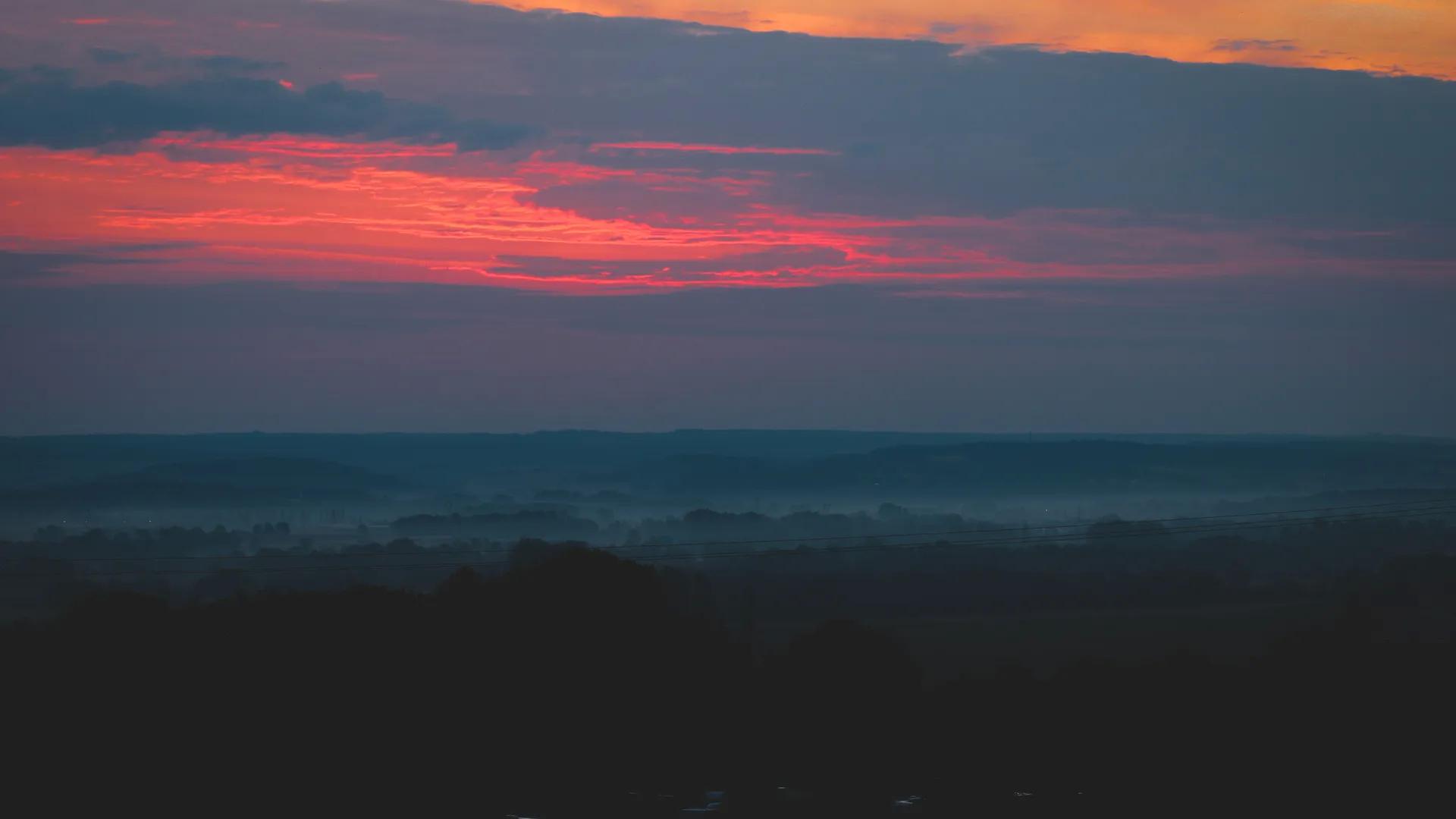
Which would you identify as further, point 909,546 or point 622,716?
point 909,546

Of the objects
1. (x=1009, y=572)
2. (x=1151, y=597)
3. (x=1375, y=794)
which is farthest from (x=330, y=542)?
(x=1375, y=794)

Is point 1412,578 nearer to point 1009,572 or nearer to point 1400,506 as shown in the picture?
point 1009,572

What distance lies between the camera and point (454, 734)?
1439 inches

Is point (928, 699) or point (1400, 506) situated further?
point (1400, 506)

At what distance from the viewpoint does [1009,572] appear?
108 m

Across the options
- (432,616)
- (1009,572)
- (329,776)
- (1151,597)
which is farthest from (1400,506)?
(329,776)

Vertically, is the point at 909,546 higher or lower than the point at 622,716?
higher

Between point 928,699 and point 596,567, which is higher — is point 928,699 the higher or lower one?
the lower one

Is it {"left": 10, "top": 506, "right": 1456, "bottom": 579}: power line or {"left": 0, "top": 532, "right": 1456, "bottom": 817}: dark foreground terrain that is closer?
{"left": 0, "top": 532, "right": 1456, "bottom": 817}: dark foreground terrain

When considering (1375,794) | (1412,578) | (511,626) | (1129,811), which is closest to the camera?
(1129,811)

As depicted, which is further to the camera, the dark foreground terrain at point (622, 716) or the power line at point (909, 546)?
the power line at point (909, 546)

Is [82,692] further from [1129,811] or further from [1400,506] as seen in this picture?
[1400,506]

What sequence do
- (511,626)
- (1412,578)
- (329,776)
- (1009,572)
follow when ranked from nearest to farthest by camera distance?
(329,776) → (511,626) → (1412,578) → (1009,572)

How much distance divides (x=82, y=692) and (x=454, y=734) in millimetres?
9033
